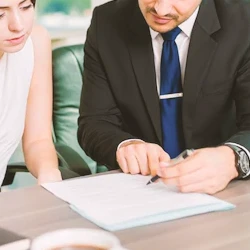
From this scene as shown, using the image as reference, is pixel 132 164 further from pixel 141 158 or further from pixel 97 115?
pixel 97 115

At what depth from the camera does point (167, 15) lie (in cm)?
170

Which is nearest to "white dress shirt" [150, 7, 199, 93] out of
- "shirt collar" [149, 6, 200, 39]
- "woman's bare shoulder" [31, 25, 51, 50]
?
"shirt collar" [149, 6, 200, 39]

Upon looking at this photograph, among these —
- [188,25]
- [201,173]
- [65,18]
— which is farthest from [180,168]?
[65,18]

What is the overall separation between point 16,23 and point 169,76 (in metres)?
0.58

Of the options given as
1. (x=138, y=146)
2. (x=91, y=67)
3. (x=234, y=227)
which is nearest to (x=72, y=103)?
(x=91, y=67)

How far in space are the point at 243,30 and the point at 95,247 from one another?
1.20 metres

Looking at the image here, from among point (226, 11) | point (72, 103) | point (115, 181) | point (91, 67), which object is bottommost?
point (72, 103)

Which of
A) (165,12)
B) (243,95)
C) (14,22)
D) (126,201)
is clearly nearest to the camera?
(126,201)

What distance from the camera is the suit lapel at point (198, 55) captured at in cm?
184

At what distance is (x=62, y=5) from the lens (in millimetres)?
2953

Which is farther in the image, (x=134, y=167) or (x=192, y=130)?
(x=192, y=130)

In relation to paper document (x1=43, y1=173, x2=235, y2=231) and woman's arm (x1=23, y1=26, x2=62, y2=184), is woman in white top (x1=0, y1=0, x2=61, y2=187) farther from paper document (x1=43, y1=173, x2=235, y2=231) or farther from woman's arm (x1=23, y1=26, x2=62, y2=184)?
paper document (x1=43, y1=173, x2=235, y2=231)

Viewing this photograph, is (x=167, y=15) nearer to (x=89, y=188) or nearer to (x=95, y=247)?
(x=89, y=188)

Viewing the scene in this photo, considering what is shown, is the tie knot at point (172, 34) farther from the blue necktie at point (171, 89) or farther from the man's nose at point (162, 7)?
the man's nose at point (162, 7)
